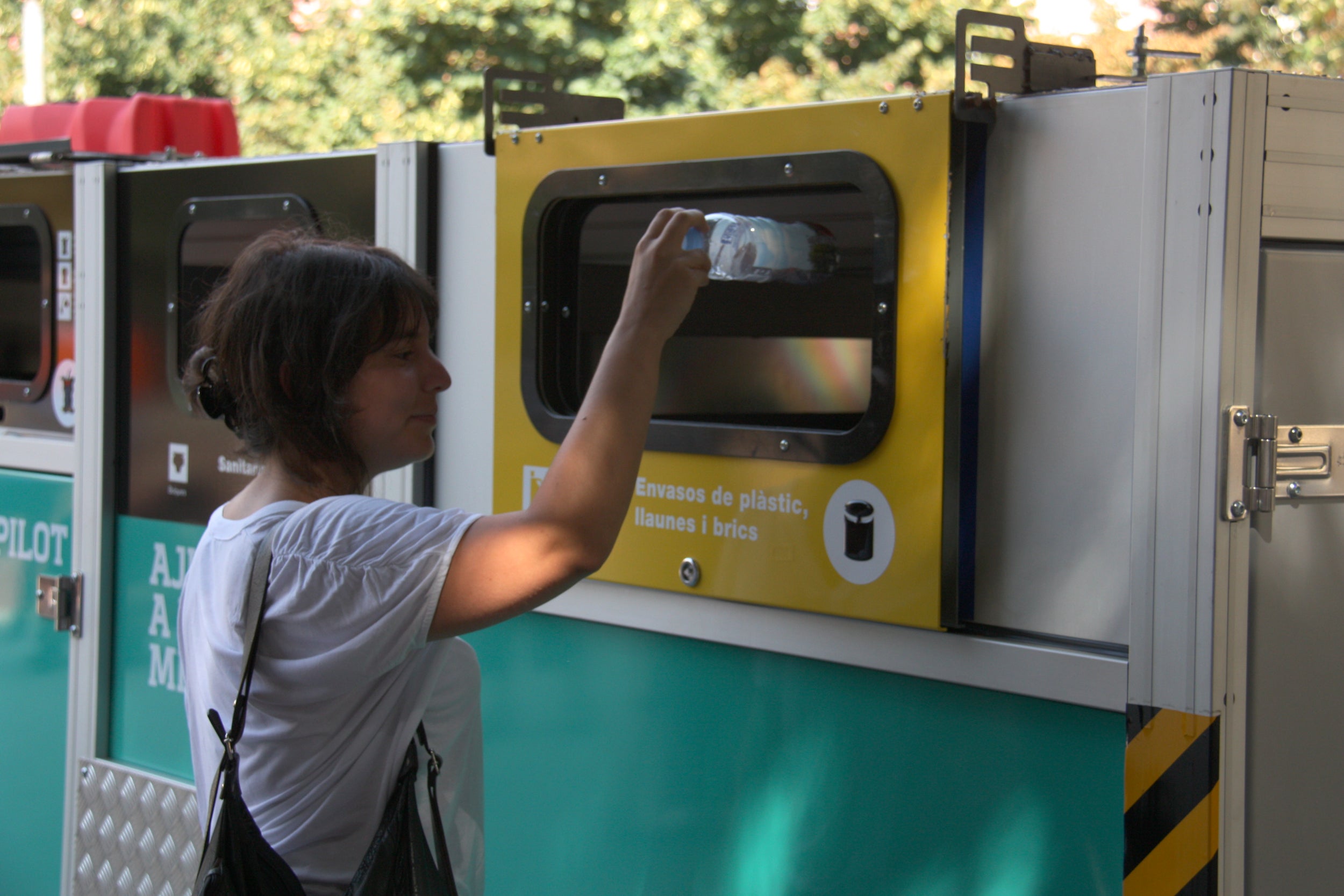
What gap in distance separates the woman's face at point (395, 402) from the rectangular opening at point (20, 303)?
2.09 metres

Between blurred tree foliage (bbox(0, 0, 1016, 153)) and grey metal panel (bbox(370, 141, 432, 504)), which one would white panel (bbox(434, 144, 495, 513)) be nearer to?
grey metal panel (bbox(370, 141, 432, 504))

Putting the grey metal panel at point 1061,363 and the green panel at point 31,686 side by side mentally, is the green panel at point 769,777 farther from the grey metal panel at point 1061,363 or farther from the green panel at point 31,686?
the green panel at point 31,686

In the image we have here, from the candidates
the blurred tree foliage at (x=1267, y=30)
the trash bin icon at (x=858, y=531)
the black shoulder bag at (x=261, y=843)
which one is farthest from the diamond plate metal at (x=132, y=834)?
the blurred tree foliage at (x=1267, y=30)

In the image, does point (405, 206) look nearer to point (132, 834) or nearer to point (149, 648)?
point (149, 648)

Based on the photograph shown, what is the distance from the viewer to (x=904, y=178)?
5.50 ft

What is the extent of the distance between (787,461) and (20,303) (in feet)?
7.68

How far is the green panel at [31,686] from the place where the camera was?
3037mm

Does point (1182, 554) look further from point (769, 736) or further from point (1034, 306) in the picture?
point (769, 736)

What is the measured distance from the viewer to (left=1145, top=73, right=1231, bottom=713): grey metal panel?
1.42 meters

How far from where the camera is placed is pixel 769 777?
6.16ft

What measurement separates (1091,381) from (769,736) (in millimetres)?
688

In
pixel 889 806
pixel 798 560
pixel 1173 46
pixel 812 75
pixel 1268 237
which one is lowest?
pixel 889 806

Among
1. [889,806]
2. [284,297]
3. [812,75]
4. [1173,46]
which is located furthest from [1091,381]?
[1173,46]

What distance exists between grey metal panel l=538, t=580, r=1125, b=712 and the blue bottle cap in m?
0.58
